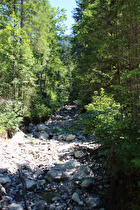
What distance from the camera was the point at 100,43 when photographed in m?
6.00

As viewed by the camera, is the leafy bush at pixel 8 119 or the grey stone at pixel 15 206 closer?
the grey stone at pixel 15 206

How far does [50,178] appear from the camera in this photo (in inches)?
194

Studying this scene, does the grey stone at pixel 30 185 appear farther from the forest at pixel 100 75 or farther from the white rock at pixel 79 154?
the forest at pixel 100 75

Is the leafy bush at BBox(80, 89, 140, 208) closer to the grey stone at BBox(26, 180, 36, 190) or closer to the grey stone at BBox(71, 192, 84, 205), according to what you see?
the grey stone at BBox(71, 192, 84, 205)

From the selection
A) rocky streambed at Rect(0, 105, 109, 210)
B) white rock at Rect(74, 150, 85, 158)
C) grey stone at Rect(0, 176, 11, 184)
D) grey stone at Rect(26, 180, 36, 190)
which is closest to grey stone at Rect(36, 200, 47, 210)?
rocky streambed at Rect(0, 105, 109, 210)

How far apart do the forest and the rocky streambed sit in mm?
777

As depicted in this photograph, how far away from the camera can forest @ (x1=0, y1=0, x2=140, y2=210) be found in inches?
124

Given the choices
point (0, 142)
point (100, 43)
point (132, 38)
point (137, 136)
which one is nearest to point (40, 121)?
point (0, 142)

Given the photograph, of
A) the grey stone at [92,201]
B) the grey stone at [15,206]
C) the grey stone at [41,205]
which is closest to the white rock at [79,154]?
the grey stone at [92,201]

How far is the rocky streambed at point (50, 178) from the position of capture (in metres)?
3.76

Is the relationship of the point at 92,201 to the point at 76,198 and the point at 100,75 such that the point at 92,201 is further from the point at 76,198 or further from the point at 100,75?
the point at 100,75

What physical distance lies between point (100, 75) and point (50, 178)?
5.67 metres

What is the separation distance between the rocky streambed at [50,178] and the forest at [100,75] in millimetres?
777

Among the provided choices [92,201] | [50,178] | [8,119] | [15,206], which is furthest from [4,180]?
[8,119]
